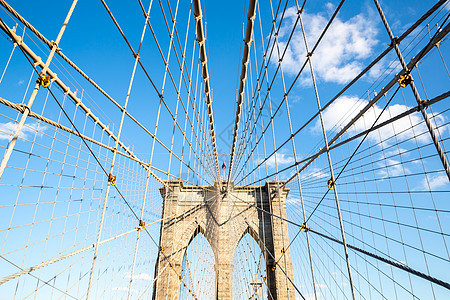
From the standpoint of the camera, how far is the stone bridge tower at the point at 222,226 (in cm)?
1272

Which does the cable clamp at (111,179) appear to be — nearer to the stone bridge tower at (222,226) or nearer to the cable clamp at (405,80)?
the cable clamp at (405,80)

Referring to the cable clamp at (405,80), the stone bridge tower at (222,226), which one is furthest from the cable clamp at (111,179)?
the stone bridge tower at (222,226)

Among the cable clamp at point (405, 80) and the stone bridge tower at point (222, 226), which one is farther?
the stone bridge tower at point (222, 226)

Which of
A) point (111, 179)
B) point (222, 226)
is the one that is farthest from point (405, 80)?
point (222, 226)

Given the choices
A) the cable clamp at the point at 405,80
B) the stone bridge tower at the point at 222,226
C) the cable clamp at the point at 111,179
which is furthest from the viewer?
the stone bridge tower at the point at 222,226

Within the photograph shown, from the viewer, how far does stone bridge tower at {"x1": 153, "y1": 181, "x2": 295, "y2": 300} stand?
12724 mm

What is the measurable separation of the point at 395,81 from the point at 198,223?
42.4ft

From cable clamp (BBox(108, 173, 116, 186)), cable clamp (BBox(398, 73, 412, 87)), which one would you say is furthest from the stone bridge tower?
cable clamp (BBox(398, 73, 412, 87))

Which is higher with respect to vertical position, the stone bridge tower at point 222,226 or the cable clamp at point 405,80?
the cable clamp at point 405,80

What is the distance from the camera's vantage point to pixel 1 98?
8.33 ft

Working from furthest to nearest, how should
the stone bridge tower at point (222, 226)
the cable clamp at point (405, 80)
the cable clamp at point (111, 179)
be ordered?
the stone bridge tower at point (222, 226) < the cable clamp at point (111, 179) < the cable clamp at point (405, 80)

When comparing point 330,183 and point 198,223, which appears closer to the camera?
point 330,183

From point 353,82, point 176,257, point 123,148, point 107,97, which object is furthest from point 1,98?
point 176,257

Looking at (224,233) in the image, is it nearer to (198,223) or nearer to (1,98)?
(198,223)
